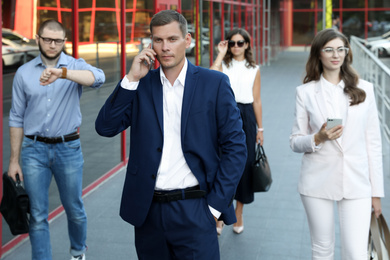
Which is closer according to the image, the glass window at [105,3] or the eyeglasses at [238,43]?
the eyeglasses at [238,43]

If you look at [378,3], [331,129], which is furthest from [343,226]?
[378,3]

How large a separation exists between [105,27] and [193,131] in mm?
4888

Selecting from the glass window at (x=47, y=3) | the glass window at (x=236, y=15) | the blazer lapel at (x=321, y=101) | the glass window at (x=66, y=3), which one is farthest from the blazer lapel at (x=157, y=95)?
the glass window at (x=236, y=15)

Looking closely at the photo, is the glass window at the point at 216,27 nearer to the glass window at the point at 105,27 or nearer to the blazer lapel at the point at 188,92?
the glass window at the point at 105,27

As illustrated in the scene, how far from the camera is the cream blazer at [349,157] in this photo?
3.39m

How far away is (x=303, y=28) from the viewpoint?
39.1 meters

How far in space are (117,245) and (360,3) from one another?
32810 millimetres

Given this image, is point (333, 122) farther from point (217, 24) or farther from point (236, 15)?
point (236, 15)

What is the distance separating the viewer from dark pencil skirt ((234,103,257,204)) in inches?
206

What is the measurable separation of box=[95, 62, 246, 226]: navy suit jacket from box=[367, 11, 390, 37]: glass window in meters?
33.5

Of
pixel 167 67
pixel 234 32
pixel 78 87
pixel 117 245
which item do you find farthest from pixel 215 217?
pixel 234 32

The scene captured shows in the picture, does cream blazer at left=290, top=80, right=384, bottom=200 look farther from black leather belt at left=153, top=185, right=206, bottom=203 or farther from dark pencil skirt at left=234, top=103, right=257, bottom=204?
dark pencil skirt at left=234, top=103, right=257, bottom=204

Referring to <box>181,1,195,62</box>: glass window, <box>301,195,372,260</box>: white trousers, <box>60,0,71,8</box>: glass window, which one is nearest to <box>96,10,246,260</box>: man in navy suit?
<box>301,195,372,260</box>: white trousers

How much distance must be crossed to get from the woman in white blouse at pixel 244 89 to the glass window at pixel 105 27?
2244 millimetres
